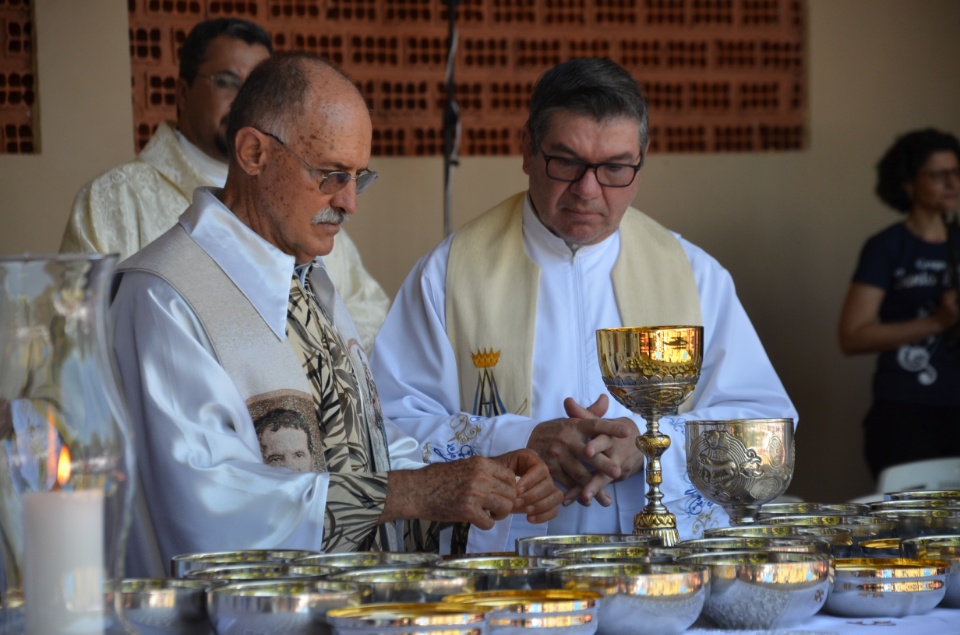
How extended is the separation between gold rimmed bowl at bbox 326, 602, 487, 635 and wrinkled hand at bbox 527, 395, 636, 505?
4.22 ft

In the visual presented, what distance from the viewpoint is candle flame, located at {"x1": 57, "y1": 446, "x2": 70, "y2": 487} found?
4.24ft

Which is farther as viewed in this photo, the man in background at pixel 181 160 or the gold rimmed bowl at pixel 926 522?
the man in background at pixel 181 160

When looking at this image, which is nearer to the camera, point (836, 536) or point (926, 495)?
point (836, 536)

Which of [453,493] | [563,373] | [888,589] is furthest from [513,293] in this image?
[888,589]

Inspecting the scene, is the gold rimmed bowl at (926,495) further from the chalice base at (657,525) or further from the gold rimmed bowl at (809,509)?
the chalice base at (657,525)

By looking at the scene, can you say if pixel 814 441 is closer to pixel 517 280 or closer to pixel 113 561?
pixel 517 280

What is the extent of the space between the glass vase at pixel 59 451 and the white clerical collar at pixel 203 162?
3.12 metres

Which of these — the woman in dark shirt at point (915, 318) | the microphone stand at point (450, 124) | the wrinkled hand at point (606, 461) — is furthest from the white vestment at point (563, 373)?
the woman in dark shirt at point (915, 318)

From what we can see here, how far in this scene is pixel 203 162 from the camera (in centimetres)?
439

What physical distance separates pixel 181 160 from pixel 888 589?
3.10 metres

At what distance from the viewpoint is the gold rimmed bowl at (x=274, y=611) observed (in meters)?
1.50

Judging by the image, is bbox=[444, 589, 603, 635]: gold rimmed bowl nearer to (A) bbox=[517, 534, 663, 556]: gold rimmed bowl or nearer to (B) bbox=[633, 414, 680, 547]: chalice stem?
(A) bbox=[517, 534, 663, 556]: gold rimmed bowl

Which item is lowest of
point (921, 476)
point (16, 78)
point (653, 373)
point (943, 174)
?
point (921, 476)

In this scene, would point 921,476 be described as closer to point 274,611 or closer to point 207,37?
point 207,37
